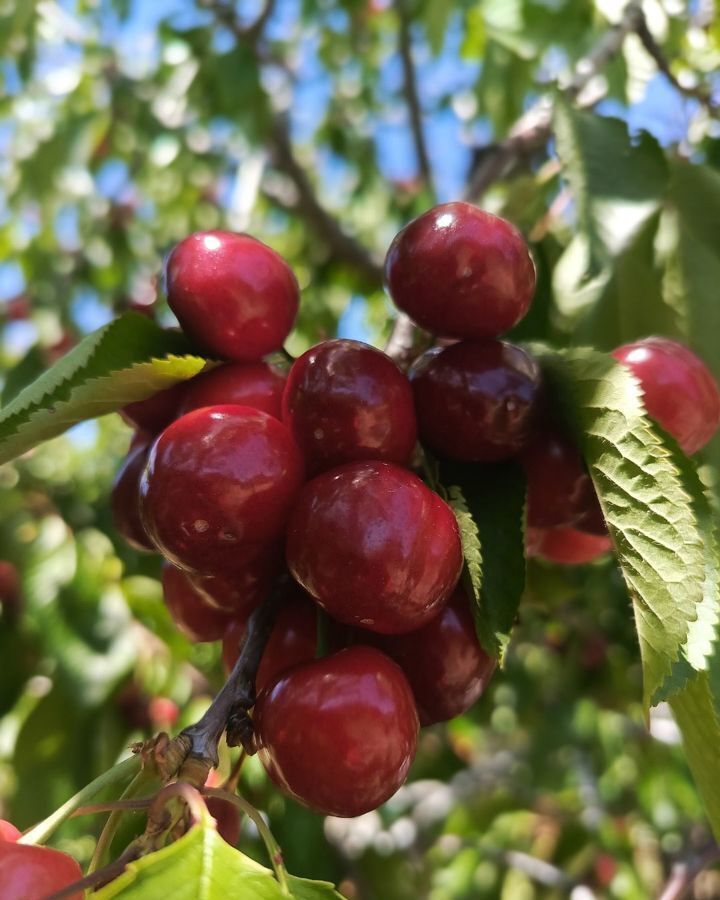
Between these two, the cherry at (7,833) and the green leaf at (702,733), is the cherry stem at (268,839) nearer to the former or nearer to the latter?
the cherry at (7,833)

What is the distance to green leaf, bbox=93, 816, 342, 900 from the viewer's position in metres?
0.47

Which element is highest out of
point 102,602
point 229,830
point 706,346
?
point 706,346

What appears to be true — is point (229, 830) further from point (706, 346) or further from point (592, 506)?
point (706, 346)

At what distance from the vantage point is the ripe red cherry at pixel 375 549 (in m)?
0.58

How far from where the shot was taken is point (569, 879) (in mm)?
2234

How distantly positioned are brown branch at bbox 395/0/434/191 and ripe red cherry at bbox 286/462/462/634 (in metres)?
2.03

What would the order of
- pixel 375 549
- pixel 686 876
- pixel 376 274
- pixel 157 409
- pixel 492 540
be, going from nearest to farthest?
pixel 375 549, pixel 492 540, pixel 157 409, pixel 686 876, pixel 376 274

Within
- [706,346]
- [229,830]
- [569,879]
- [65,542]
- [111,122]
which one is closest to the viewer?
[229,830]

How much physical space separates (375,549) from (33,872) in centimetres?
29

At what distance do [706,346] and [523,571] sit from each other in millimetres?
441

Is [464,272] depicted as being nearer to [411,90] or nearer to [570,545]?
[570,545]

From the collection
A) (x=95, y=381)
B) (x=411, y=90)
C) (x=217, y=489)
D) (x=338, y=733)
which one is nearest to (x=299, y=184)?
(x=411, y=90)

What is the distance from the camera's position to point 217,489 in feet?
2.02

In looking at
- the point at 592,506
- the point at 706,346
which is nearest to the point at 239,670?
the point at 592,506
